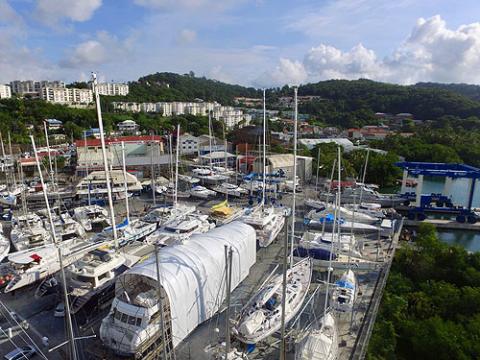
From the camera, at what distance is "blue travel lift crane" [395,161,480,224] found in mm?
31547

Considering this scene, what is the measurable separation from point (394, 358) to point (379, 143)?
61.5 metres

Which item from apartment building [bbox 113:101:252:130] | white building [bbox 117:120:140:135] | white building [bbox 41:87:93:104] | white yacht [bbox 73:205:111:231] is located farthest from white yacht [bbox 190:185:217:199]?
white building [bbox 41:87:93:104]

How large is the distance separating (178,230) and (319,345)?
505 inches

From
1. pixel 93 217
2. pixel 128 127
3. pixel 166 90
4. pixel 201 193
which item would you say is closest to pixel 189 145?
pixel 128 127

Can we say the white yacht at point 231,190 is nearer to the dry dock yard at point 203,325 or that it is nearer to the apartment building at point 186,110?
the dry dock yard at point 203,325

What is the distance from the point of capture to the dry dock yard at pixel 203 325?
12.9m

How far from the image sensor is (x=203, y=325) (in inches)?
557

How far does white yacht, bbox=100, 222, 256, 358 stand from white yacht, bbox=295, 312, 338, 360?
407 cm

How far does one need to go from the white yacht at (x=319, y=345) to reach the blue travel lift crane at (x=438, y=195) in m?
24.1

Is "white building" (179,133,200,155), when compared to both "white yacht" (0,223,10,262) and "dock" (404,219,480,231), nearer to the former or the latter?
"dock" (404,219,480,231)

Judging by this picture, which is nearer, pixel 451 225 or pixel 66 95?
pixel 451 225

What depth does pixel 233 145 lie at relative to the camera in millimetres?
64062

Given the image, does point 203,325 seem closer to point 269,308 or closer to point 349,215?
point 269,308

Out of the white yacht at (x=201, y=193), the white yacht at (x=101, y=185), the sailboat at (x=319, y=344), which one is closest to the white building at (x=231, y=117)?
the white yacht at (x=201, y=193)
